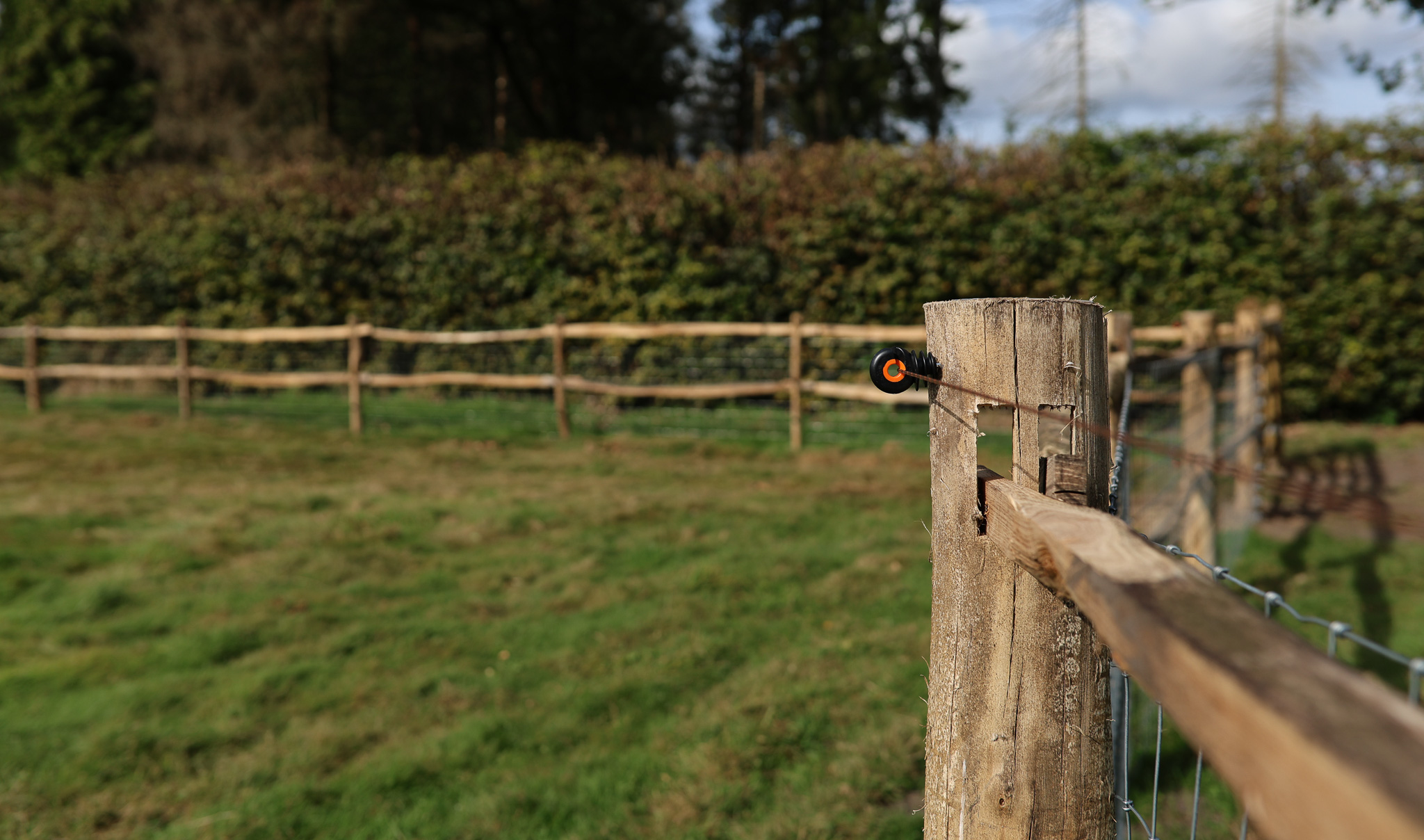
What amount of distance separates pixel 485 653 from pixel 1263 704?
13.3ft

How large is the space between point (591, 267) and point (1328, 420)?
927 centimetres

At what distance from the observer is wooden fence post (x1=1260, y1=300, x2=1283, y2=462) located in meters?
8.50

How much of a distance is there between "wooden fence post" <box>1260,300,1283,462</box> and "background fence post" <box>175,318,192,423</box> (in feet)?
40.6

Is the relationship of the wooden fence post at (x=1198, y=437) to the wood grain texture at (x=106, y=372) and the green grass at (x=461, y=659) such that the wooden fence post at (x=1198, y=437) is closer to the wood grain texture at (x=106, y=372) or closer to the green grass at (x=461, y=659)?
the green grass at (x=461, y=659)

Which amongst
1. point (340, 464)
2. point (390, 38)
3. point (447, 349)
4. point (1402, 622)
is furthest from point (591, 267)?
point (390, 38)

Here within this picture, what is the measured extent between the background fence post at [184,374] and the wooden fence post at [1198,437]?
11504mm

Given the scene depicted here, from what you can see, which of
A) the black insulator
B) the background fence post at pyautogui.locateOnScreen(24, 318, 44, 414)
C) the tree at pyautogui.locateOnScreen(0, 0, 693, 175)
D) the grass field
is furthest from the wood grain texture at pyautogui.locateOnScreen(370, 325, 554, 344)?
the tree at pyautogui.locateOnScreen(0, 0, 693, 175)

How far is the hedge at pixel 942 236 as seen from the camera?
10.4 m

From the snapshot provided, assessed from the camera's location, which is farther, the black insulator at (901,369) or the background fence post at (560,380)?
the background fence post at (560,380)

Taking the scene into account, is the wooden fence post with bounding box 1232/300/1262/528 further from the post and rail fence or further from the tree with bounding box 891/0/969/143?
the tree with bounding box 891/0/969/143

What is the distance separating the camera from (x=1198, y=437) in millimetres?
5516

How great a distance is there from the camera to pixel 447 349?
12477 mm

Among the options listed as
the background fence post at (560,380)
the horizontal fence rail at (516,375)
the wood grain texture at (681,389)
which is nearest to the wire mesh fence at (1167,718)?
the horizontal fence rail at (516,375)

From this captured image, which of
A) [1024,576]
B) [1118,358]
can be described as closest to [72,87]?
[1118,358]
